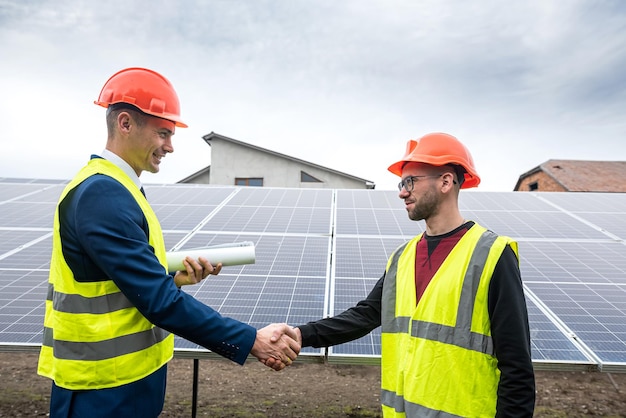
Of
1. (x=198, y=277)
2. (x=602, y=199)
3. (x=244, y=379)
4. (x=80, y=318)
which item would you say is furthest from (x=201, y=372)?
(x=602, y=199)

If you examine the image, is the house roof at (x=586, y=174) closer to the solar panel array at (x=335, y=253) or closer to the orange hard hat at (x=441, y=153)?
the solar panel array at (x=335, y=253)

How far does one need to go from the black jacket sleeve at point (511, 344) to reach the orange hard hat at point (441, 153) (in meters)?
0.82

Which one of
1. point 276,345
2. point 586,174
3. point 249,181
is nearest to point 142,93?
point 276,345

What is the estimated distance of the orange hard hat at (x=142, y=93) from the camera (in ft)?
8.73

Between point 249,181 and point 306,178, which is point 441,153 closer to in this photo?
point 306,178

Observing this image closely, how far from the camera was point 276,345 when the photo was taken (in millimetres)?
3105

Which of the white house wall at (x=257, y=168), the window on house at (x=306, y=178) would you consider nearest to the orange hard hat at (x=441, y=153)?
the white house wall at (x=257, y=168)

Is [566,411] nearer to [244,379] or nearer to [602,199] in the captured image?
[602,199]

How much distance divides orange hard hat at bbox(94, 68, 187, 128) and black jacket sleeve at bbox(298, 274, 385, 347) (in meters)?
1.87

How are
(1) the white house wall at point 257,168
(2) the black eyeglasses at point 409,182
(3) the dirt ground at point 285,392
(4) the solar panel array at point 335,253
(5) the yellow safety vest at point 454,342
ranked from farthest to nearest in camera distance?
(1) the white house wall at point 257,168
(3) the dirt ground at point 285,392
(4) the solar panel array at point 335,253
(2) the black eyeglasses at point 409,182
(5) the yellow safety vest at point 454,342

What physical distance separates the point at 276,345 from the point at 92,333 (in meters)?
1.27

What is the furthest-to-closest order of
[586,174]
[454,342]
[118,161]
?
[586,174]
[118,161]
[454,342]

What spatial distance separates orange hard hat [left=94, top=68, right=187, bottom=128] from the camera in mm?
2660

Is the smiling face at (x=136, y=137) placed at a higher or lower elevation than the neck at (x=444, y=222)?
higher
